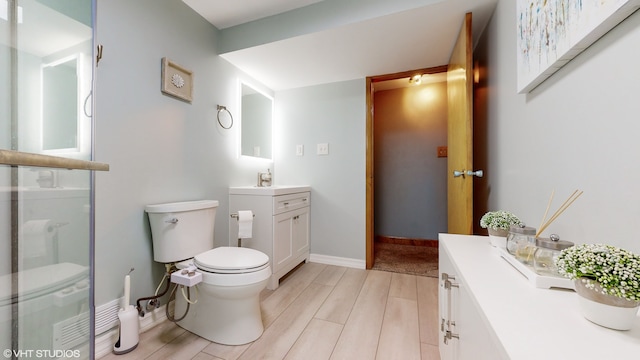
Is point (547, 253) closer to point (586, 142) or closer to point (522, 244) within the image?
point (522, 244)

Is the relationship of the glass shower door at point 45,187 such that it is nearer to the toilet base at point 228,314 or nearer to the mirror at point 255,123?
the toilet base at point 228,314

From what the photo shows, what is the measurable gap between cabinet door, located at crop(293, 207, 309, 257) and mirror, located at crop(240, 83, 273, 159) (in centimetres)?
72

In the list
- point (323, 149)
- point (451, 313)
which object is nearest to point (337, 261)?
point (323, 149)

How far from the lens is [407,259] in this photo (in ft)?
8.64

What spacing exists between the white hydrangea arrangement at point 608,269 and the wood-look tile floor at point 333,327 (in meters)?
1.01

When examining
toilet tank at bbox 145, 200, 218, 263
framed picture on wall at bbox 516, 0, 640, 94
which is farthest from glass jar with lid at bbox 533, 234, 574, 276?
toilet tank at bbox 145, 200, 218, 263

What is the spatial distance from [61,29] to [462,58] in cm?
204

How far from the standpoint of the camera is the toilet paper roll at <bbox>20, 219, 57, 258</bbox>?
0.88 metres

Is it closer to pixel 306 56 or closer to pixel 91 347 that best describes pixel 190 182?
pixel 91 347

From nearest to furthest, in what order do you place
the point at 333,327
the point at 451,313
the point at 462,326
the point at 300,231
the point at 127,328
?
1. the point at 462,326
2. the point at 451,313
3. the point at 127,328
4. the point at 333,327
5. the point at 300,231

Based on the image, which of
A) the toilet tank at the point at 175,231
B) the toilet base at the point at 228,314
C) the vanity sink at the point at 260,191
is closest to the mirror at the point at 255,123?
the vanity sink at the point at 260,191

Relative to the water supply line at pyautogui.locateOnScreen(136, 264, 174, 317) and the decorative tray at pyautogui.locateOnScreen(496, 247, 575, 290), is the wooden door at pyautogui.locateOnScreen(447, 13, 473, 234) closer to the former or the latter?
the decorative tray at pyautogui.locateOnScreen(496, 247, 575, 290)

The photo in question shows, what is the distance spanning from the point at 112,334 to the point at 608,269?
1.90 m

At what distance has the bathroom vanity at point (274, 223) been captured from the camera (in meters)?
1.93
